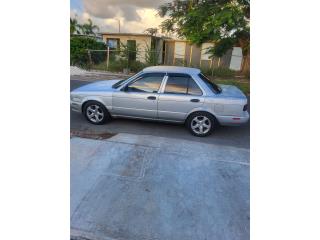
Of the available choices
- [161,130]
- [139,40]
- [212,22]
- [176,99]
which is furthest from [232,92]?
[139,40]

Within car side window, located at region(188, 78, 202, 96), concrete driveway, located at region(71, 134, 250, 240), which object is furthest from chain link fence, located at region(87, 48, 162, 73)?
concrete driveway, located at region(71, 134, 250, 240)

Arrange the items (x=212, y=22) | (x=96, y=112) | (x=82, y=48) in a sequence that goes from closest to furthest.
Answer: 1. (x=82, y=48)
2. (x=96, y=112)
3. (x=212, y=22)

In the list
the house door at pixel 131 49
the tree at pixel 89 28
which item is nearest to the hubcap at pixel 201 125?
the house door at pixel 131 49

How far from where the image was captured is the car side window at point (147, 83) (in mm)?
3864

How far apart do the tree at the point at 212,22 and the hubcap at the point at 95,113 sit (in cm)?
201

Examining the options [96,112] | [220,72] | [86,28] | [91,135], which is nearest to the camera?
[86,28]

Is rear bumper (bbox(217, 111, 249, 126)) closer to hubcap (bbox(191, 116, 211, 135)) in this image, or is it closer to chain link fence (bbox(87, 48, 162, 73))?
hubcap (bbox(191, 116, 211, 135))

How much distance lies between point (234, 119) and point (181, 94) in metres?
1.03

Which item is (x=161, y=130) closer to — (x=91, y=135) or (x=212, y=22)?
(x=91, y=135)

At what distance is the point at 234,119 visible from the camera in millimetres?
3793
